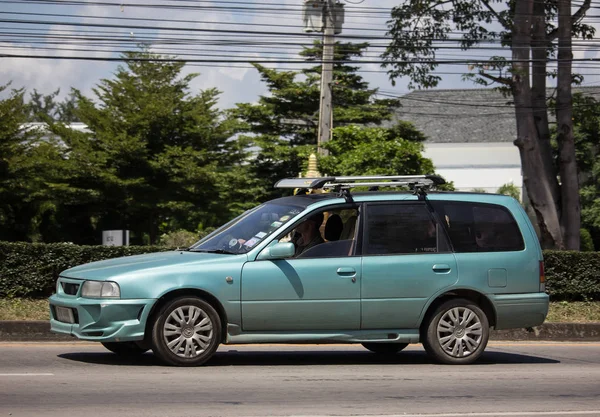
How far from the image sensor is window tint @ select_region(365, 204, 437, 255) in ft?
33.3

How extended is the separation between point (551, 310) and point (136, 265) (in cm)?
878

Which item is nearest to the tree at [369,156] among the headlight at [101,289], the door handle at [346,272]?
the door handle at [346,272]

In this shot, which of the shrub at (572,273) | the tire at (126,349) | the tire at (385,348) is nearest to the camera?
the tire at (126,349)

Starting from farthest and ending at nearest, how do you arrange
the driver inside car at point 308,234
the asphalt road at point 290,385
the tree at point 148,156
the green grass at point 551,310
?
the tree at point 148,156
the green grass at point 551,310
the driver inside car at point 308,234
the asphalt road at point 290,385

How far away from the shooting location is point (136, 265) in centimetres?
941

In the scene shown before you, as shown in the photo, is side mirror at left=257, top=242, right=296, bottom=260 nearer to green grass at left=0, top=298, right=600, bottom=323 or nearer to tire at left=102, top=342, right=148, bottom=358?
tire at left=102, top=342, right=148, bottom=358

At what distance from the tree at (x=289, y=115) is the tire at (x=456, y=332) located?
36660 millimetres

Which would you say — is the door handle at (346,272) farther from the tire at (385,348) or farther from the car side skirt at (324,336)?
the tire at (385,348)

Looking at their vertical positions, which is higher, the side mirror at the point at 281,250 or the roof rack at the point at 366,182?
the roof rack at the point at 366,182

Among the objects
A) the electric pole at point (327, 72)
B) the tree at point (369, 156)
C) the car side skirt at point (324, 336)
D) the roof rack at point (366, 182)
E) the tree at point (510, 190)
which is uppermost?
the electric pole at point (327, 72)

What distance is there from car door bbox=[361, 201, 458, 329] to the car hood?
1.63 m

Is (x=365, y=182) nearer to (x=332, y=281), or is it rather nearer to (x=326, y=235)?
(x=326, y=235)

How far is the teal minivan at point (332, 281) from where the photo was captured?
9.28m

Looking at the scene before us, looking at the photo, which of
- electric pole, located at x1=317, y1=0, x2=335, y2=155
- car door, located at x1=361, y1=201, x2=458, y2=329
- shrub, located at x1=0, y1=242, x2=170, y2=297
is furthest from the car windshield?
electric pole, located at x1=317, y1=0, x2=335, y2=155
